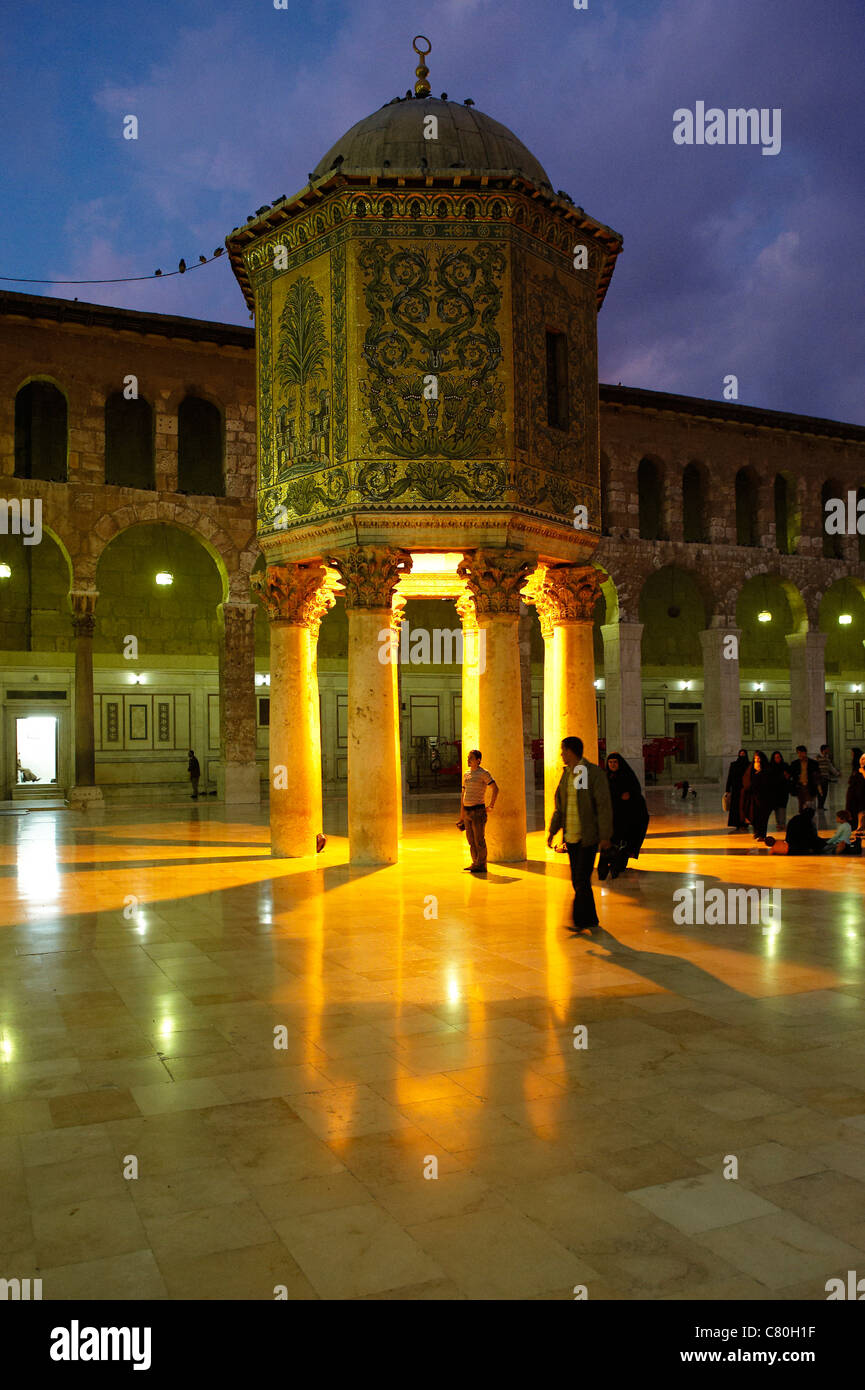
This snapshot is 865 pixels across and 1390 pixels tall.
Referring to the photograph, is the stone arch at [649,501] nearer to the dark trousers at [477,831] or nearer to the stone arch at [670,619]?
the stone arch at [670,619]

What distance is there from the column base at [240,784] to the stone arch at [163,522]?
3731mm

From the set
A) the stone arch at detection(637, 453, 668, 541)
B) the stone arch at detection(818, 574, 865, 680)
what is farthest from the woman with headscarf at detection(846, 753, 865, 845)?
the stone arch at detection(818, 574, 865, 680)

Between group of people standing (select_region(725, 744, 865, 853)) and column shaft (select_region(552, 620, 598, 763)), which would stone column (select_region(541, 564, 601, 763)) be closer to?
column shaft (select_region(552, 620, 598, 763))

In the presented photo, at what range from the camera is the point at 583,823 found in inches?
331

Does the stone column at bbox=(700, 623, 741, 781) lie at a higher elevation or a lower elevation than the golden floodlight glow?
lower

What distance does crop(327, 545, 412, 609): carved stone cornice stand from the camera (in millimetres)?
12281

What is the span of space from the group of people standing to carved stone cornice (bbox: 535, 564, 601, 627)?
127 inches

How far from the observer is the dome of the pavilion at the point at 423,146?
12180 millimetres

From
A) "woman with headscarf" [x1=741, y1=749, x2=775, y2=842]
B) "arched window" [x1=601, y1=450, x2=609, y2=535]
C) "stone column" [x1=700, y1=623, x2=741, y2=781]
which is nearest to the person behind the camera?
"woman with headscarf" [x1=741, y1=749, x2=775, y2=842]

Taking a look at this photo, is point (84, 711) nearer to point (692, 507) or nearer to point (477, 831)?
point (477, 831)

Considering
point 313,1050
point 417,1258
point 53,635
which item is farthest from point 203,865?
point 53,635

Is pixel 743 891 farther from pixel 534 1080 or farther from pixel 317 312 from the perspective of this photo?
pixel 317 312
